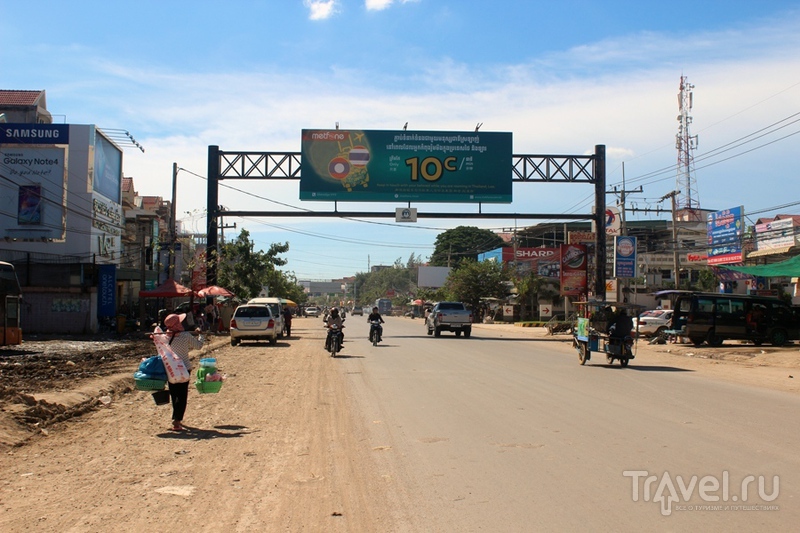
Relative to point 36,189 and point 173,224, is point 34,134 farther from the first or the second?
point 173,224

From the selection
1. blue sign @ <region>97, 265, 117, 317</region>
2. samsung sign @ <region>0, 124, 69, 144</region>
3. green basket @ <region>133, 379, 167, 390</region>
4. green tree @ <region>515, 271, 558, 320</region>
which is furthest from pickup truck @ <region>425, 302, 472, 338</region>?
green basket @ <region>133, 379, 167, 390</region>

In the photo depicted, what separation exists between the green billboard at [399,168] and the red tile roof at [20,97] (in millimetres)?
29169

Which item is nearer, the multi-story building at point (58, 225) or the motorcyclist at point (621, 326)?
the motorcyclist at point (621, 326)

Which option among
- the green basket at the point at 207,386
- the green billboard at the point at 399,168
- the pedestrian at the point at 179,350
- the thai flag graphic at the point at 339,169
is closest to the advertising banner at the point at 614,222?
the green billboard at the point at 399,168

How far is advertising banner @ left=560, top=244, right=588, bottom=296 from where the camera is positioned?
4059 cm

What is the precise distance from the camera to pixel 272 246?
48.9 m

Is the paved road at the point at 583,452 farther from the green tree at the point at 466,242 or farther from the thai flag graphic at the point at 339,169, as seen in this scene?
the green tree at the point at 466,242

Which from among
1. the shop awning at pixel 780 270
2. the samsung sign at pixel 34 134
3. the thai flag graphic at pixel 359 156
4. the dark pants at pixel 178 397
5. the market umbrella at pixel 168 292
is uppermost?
the samsung sign at pixel 34 134

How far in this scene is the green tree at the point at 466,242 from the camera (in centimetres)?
12450

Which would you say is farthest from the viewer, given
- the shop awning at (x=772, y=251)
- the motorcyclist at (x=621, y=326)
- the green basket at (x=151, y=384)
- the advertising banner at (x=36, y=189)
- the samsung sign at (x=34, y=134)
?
the shop awning at (x=772, y=251)

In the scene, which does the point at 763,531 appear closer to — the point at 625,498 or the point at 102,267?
the point at 625,498

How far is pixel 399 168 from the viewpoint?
33.8 meters

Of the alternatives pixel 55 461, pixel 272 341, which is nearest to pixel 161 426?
pixel 55 461

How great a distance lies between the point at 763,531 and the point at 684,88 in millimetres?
97444
